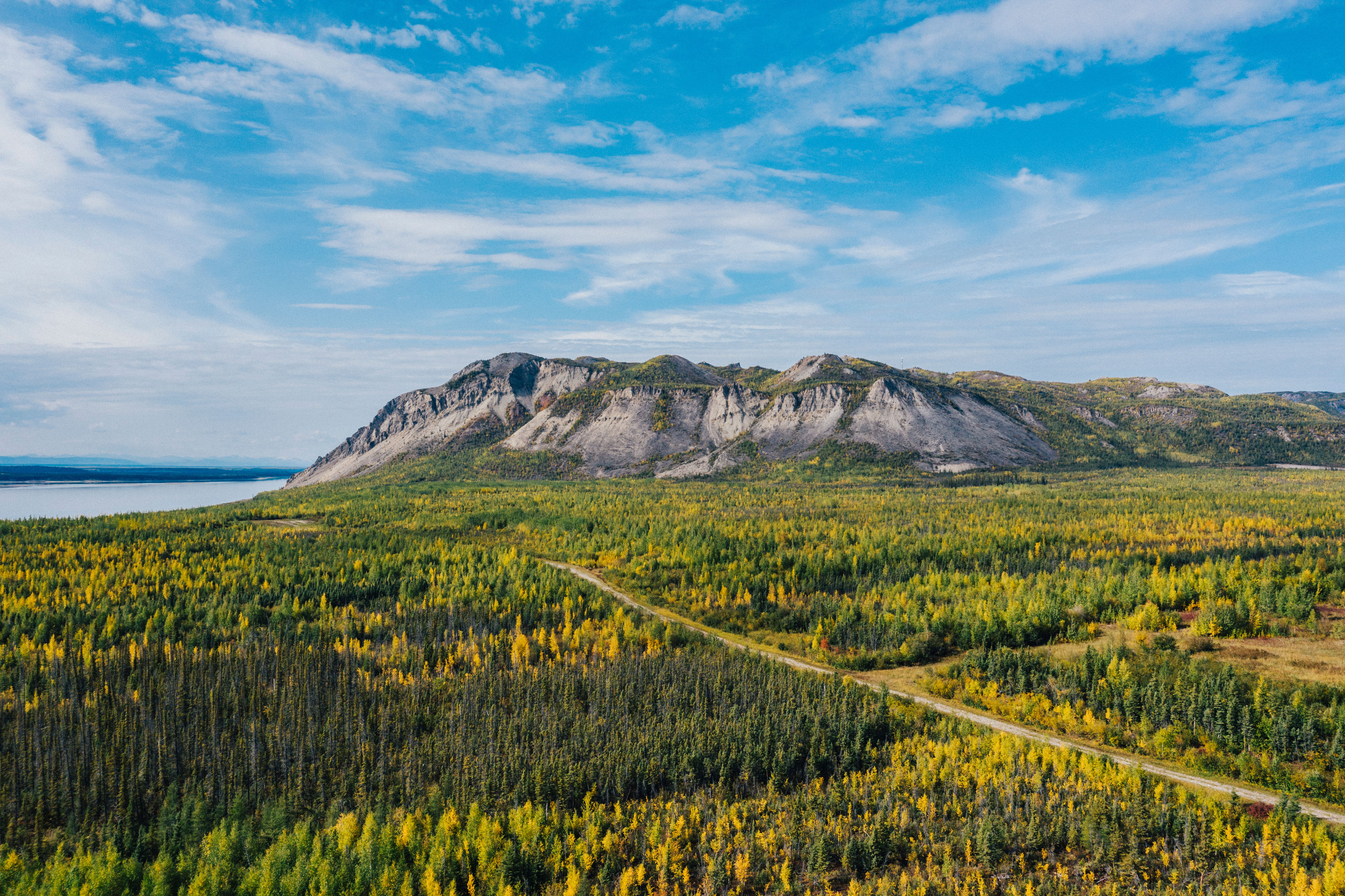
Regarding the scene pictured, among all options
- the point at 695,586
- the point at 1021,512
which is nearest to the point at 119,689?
the point at 695,586

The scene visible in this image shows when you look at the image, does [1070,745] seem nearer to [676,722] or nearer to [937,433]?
[676,722]

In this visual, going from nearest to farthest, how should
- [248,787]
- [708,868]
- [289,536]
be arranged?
[708,868] < [248,787] < [289,536]

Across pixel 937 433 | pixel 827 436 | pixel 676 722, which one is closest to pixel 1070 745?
pixel 676 722

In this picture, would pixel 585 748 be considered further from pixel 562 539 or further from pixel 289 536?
pixel 289 536

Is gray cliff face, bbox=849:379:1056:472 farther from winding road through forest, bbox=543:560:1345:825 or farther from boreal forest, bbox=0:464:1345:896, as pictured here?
winding road through forest, bbox=543:560:1345:825

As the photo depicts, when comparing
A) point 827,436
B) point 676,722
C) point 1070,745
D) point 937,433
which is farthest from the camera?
point 827,436

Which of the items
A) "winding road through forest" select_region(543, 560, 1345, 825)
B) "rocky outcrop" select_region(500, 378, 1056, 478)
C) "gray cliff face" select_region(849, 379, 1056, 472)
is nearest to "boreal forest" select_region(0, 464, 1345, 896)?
"winding road through forest" select_region(543, 560, 1345, 825)
